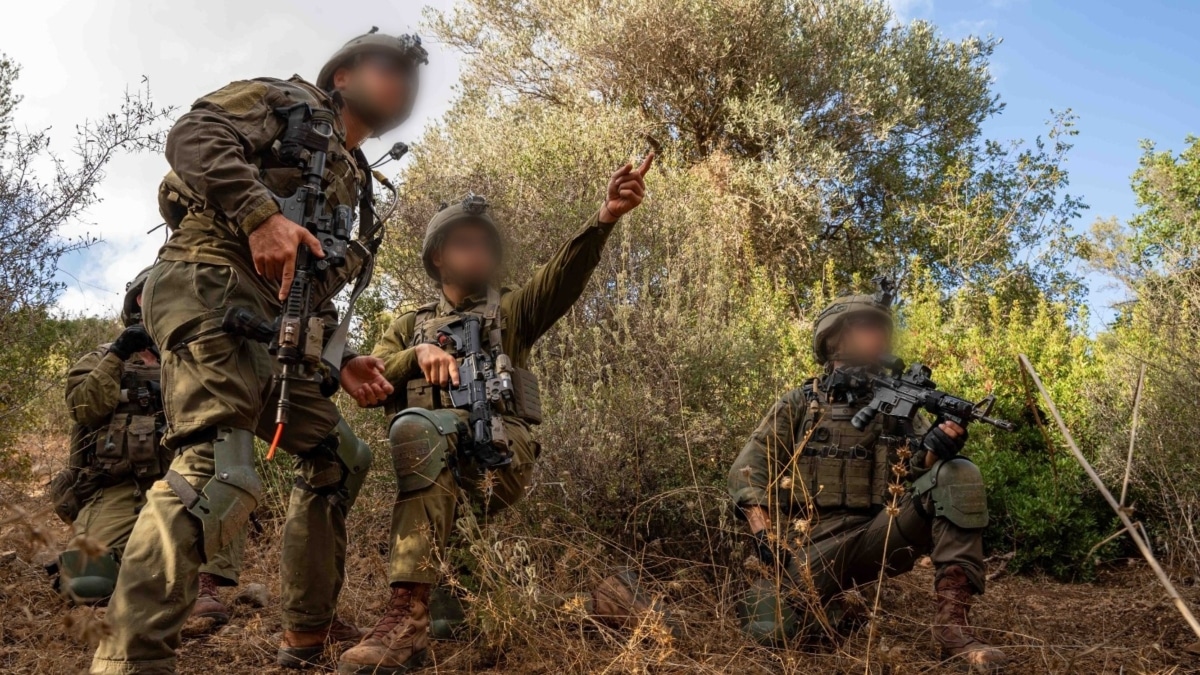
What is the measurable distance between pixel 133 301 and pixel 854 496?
3.66 m


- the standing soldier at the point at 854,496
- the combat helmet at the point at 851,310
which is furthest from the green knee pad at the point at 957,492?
the combat helmet at the point at 851,310

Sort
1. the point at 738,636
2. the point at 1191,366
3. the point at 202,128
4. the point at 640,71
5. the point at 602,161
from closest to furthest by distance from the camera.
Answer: the point at 202,128 → the point at 738,636 → the point at 1191,366 → the point at 602,161 → the point at 640,71

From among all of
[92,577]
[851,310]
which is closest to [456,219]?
[851,310]

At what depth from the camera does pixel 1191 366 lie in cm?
585

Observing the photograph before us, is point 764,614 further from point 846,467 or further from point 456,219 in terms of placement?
point 456,219

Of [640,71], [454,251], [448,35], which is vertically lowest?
[454,251]

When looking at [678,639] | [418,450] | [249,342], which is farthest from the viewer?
[418,450]

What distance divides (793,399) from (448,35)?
1398 cm

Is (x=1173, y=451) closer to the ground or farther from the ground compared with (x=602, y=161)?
closer to the ground

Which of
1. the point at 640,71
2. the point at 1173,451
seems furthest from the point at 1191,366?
the point at 640,71

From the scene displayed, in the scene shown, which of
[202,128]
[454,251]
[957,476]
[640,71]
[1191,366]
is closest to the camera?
[202,128]

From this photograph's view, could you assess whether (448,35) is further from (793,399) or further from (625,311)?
(793,399)

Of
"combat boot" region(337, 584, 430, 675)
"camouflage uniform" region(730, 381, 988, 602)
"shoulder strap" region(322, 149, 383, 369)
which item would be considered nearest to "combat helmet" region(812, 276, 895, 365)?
"camouflage uniform" region(730, 381, 988, 602)

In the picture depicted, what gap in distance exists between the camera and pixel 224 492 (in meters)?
2.70
